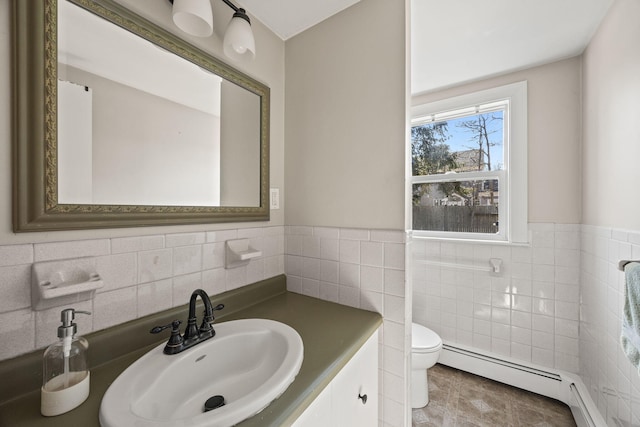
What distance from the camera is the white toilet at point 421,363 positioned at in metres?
1.54

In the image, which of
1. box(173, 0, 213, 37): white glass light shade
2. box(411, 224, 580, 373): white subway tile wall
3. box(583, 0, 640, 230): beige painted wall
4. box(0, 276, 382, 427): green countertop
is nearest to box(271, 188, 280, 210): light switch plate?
box(0, 276, 382, 427): green countertop

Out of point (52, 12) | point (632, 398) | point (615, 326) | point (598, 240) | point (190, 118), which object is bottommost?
point (632, 398)

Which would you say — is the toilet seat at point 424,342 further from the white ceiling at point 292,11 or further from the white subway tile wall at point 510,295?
the white ceiling at point 292,11

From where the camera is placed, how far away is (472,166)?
6.61 feet

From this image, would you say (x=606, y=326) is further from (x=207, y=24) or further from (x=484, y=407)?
(x=207, y=24)

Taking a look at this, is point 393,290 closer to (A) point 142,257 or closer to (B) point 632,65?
(A) point 142,257

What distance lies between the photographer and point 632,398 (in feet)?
3.40

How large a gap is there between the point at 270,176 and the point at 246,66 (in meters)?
0.53

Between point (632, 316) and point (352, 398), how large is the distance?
1.06m

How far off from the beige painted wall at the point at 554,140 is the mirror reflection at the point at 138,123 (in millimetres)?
1992

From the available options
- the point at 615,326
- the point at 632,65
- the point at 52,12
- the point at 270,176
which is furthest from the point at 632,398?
the point at 52,12

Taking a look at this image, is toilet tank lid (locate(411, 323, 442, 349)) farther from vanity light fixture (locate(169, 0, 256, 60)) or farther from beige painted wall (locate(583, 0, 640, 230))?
vanity light fixture (locate(169, 0, 256, 60))

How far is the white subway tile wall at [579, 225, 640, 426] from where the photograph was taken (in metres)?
1.08

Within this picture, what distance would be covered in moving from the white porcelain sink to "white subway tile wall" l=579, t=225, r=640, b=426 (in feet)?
4.85
